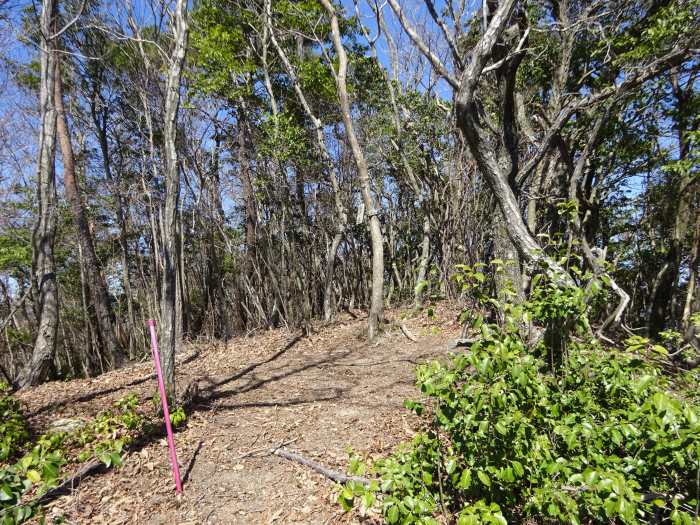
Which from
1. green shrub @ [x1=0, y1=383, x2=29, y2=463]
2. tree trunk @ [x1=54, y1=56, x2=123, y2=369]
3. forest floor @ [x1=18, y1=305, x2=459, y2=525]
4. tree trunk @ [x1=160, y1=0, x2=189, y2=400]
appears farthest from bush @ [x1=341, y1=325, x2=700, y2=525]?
tree trunk @ [x1=54, y1=56, x2=123, y2=369]

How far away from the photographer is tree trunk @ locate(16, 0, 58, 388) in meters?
5.04

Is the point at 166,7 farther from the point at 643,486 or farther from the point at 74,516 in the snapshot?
the point at 643,486

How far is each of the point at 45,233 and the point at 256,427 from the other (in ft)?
14.2

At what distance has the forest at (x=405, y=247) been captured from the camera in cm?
160

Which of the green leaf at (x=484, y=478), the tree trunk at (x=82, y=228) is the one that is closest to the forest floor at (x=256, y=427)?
the green leaf at (x=484, y=478)

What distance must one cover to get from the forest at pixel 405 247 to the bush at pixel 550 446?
0.05ft

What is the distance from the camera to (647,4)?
551 centimetres

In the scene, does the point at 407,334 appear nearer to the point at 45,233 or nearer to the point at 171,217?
the point at 171,217

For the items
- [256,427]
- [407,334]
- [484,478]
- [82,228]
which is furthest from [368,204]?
[82,228]

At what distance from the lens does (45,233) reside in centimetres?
515

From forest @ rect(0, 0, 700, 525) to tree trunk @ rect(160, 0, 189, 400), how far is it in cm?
2

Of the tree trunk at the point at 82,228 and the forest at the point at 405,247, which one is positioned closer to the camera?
the forest at the point at 405,247

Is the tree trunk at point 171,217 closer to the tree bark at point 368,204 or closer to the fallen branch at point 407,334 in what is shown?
the tree bark at point 368,204

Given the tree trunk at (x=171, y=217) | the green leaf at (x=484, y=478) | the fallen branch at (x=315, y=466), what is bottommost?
the fallen branch at (x=315, y=466)
